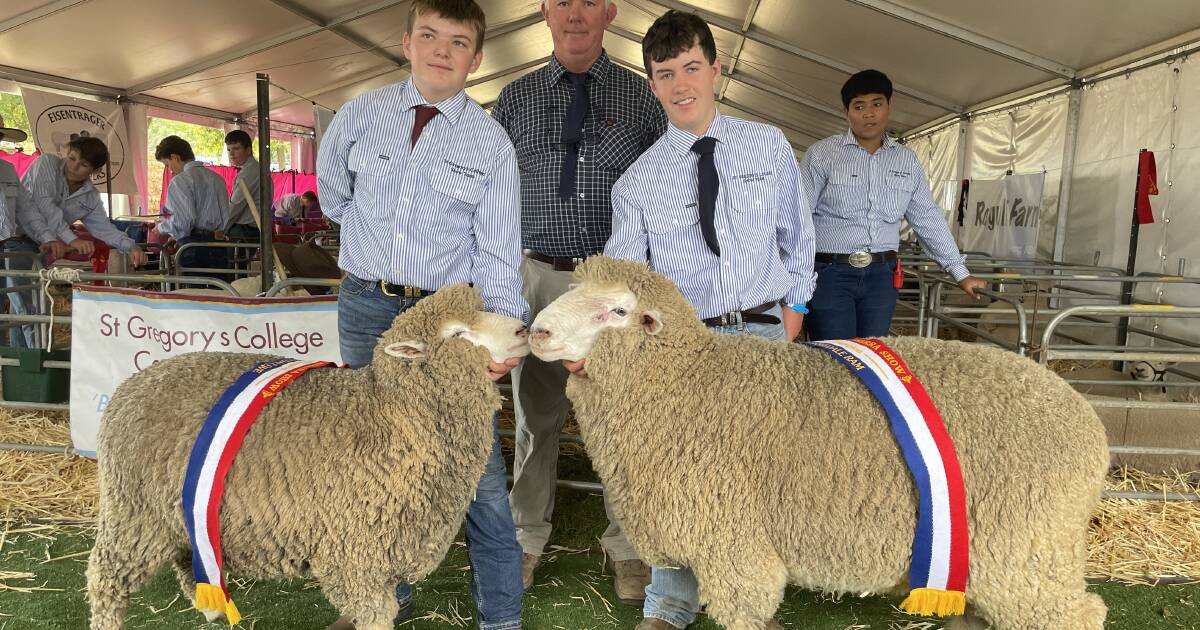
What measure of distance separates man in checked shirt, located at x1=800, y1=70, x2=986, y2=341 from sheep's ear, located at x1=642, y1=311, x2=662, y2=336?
1937 mm

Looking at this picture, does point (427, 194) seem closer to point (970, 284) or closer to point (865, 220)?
point (865, 220)

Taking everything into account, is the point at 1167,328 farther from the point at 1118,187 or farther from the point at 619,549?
the point at 619,549

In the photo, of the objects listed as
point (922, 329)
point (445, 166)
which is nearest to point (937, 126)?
point (922, 329)

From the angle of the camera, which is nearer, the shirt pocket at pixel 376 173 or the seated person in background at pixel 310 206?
the shirt pocket at pixel 376 173

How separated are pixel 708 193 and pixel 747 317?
449 mm

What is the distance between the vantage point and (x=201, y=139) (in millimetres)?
34875

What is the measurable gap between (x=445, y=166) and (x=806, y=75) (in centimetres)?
980

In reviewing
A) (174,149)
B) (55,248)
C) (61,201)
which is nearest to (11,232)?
(55,248)

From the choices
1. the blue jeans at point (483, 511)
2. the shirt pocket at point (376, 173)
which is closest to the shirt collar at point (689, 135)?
the shirt pocket at point (376, 173)

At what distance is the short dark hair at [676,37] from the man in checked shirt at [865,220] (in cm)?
176

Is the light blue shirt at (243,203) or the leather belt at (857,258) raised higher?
the light blue shirt at (243,203)

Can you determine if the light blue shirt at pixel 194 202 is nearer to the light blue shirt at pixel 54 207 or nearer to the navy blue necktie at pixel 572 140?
the light blue shirt at pixel 54 207

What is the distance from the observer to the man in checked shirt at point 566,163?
10.0 ft

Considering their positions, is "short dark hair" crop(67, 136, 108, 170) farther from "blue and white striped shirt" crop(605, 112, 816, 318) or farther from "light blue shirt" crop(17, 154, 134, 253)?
"blue and white striped shirt" crop(605, 112, 816, 318)
